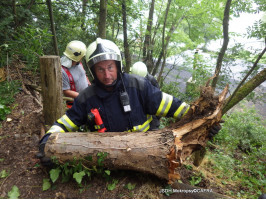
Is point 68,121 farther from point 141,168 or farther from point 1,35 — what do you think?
point 1,35

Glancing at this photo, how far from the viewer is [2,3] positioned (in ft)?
17.0

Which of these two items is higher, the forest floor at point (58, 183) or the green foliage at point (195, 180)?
the forest floor at point (58, 183)

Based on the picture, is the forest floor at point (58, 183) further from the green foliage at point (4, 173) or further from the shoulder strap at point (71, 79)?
the shoulder strap at point (71, 79)

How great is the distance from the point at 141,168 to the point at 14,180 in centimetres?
165

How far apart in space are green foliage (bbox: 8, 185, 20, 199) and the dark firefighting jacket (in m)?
0.84

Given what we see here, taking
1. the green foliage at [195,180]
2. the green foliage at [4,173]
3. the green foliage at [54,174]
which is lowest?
the green foliage at [195,180]

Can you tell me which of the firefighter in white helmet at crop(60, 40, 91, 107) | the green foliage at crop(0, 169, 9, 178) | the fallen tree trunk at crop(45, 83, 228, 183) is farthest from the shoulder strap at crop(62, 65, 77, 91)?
the green foliage at crop(0, 169, 9, 178)

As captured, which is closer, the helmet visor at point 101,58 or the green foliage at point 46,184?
the green foliage at point 46,184

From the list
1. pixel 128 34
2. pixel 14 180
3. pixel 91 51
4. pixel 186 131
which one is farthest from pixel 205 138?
pixel 128 34

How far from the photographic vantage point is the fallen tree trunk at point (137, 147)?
78.2 inches

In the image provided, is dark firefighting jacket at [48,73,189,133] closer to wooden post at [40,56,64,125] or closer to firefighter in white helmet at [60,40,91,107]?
wooden post at [40,56,64,125]

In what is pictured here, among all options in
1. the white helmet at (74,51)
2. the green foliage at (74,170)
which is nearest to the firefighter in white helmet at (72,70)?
the white helmet at (74,51)

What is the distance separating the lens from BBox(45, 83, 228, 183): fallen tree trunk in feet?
6.52

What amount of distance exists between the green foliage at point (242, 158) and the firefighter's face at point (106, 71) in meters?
2.98
